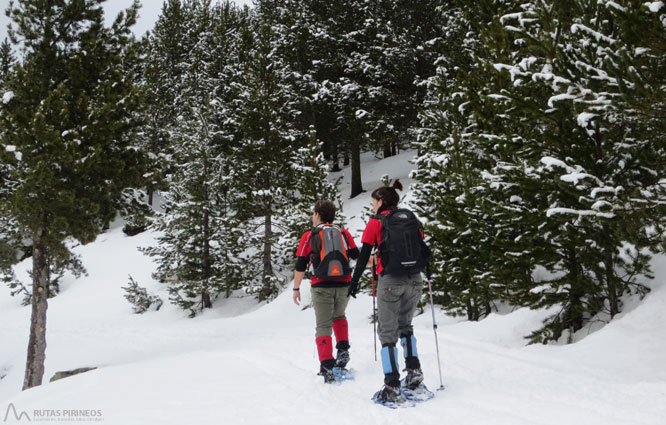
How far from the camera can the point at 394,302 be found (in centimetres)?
488

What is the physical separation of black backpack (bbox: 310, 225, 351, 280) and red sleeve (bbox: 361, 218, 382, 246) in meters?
0.78

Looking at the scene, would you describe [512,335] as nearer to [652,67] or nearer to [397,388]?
[397,388]

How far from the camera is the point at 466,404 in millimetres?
4410

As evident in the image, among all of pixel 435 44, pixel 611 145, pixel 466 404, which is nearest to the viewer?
pixel 466 404

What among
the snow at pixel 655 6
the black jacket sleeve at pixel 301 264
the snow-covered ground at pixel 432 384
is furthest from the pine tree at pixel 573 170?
the black jacket sleeve at pixel 301 264

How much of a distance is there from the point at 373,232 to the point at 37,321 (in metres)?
10.9

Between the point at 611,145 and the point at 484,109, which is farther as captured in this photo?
the point at 484,109

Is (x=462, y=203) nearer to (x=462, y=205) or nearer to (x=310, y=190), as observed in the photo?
(x=462, y=205)

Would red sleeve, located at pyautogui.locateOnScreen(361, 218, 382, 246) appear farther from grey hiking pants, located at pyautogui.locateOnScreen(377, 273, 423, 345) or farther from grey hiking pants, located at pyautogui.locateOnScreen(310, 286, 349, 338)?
grey hiking pants, located at pyautogui.locateOnScreen(310, 286, 349, 338)

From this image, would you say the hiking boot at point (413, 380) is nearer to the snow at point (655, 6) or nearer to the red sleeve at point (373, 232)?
the red sleeve at point (373, 232)

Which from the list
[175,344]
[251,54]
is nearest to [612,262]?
[175,344]

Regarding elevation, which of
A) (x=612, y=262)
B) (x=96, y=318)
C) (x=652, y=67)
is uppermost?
(x=652, y=67)

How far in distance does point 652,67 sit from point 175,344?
14848 mm

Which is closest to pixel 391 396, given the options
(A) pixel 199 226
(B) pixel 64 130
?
(B) pixel 64 130
